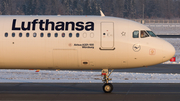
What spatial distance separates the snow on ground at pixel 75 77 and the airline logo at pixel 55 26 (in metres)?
6.68

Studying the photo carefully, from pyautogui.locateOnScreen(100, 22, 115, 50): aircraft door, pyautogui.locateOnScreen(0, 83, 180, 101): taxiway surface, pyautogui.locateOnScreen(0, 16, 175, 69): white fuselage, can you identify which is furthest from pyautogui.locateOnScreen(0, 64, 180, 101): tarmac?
pyautogui.locateOnScreen(100, 22, 115, 50): aircraft door

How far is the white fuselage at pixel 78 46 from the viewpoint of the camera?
2080cm

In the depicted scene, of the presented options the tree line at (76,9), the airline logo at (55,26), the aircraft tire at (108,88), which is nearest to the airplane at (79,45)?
the airline logo at (55,26)

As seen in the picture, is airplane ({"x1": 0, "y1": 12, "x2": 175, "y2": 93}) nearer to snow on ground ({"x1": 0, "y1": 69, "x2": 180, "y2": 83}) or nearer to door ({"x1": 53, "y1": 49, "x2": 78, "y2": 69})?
door ({"x1": 53, "y1": 49, "x2": 78, "y2": 69})

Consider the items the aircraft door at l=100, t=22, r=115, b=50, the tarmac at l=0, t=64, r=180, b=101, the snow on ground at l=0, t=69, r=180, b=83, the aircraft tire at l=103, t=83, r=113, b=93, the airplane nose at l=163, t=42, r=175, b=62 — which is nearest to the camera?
the tarmac at l=0, t=64, r=180, b=101

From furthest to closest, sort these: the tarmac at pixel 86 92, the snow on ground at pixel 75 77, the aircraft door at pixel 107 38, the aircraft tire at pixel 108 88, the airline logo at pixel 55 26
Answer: the snow on ground at pixel 75 77 < the aircraft tire at pixel 108 88 < the airline logo at pixel 55 26 < the aircraft door at pixel 107 38 < the tarmac at pixel 86 92

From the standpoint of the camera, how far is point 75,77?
2847cm

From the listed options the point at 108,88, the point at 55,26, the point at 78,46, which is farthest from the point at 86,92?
the point at 55,26

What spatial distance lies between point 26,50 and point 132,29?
A: 661 centimetres

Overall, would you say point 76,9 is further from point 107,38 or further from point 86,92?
point 107,38

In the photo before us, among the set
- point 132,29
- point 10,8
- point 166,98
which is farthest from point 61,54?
point 10,8

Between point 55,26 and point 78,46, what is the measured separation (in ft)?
6.33

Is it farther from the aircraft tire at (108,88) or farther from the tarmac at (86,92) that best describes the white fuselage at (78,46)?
the tarmac at (86,92)

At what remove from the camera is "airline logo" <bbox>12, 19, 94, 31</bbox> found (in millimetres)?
21106
